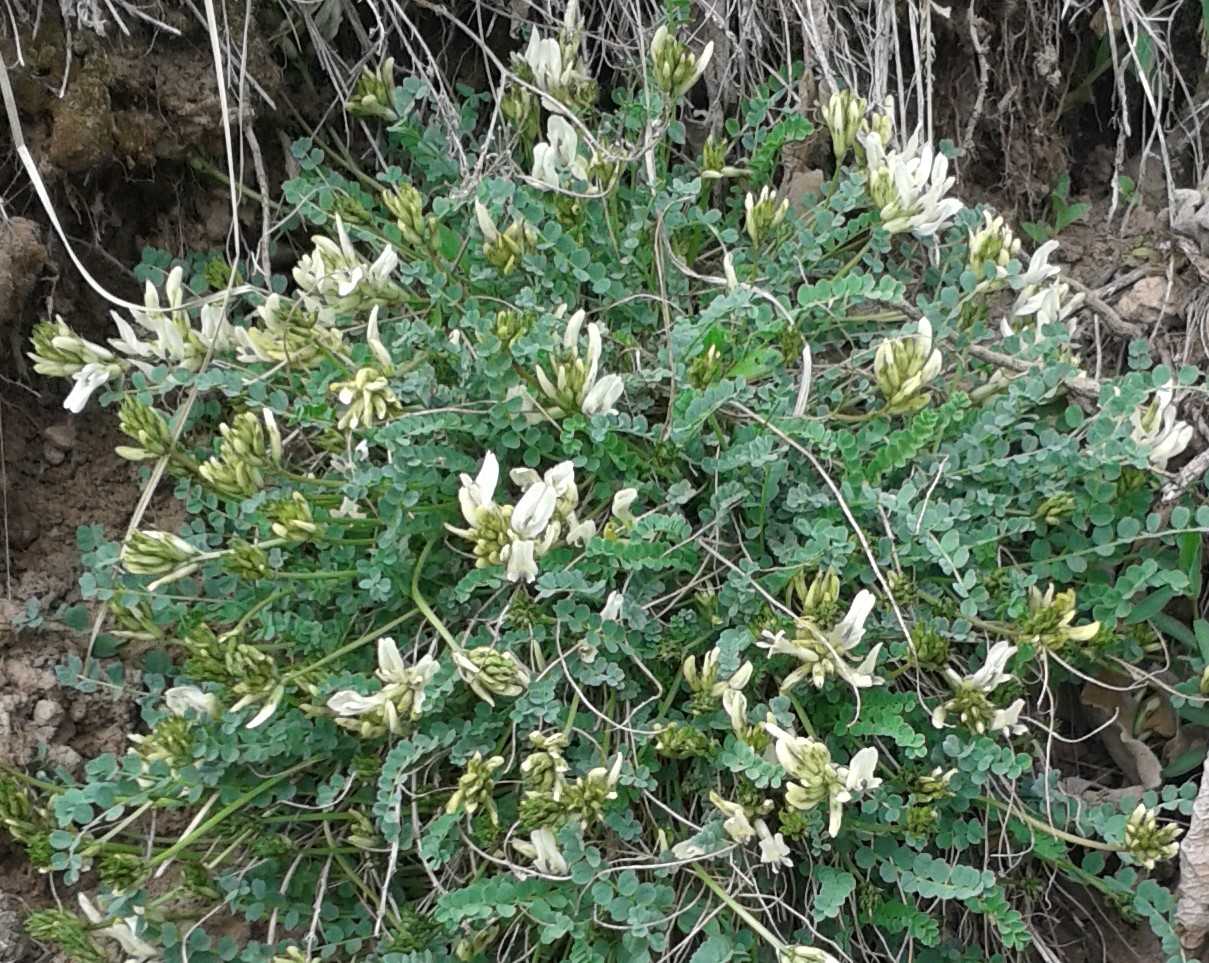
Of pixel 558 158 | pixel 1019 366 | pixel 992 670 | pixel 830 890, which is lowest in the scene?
pixel 830 890

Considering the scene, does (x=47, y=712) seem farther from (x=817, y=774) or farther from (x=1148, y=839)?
(x=1148, y=839)

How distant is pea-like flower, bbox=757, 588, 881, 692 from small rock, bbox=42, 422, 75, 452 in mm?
1416

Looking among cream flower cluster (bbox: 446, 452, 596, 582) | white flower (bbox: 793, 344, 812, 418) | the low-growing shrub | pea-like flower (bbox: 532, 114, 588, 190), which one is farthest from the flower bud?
pea-like flower (bbox: 532, 114, 588, 190)

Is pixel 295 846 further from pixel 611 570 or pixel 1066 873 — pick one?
pixel 1066 873

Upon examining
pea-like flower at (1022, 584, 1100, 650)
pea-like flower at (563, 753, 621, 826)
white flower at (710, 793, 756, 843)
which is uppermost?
pea-like flower at (1022, 584, 1100, 650)

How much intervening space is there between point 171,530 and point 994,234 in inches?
64.5

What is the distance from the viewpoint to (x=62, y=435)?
212cm

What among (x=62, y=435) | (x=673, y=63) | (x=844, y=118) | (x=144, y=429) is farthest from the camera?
(x=62, y=435)

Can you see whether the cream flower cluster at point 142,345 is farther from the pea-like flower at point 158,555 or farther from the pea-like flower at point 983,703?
the pea-like flower at point 983,703

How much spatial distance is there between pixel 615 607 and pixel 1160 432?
3.14 ft

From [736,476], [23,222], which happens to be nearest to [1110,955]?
[736,476]

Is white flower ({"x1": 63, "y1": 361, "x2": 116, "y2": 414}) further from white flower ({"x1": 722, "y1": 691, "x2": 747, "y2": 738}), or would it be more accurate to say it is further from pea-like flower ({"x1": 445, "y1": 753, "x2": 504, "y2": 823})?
white flower ({"x1": 722, "y1": 691, "x2": 747, "y2": 738})

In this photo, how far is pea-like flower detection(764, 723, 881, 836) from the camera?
4.86 ft

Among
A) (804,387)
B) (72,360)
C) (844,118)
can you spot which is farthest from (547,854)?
(844,118)
